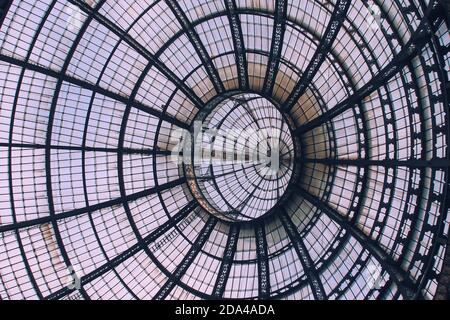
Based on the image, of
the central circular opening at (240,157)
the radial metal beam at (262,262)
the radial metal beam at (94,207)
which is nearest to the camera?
the radial metal beam at (94,207)

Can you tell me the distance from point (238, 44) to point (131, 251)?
1492 centimetres

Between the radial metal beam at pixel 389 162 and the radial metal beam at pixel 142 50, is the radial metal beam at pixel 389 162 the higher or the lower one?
the lower one

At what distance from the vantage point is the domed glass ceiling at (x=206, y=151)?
89.8 ft

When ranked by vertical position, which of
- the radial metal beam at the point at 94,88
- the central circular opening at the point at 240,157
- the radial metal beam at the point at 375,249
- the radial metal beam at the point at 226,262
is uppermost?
the radial metal beam at the point at 94,88

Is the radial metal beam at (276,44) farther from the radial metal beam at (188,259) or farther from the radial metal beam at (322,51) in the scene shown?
the radial metal beam at (188,259)

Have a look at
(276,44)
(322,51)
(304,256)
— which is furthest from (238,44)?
(304,256)

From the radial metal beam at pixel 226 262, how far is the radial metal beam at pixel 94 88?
793 cm

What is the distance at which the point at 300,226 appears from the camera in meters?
31.9

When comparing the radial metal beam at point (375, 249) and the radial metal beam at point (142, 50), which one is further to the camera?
the radial metal beam at point (142, 50)

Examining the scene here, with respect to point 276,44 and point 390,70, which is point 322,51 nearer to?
point 276,44

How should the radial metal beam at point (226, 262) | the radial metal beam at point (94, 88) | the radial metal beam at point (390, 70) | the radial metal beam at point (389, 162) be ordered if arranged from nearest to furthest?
the radial metal beam at point (390, 70)
the radial metal beam at point (389, 162)
the radial metal beam at point (94, 88)
the radial metal beam at point (226, 262)

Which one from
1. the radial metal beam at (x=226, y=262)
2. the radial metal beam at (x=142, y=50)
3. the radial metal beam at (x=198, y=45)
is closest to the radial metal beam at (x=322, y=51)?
the radial metal beam at (x=198, y=45)
